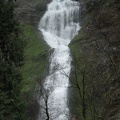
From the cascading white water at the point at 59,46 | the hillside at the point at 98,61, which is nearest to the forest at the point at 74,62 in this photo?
the hillside at the point at 98,61

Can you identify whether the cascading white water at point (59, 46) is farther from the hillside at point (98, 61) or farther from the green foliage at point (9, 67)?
the green foliage at point (9, 67)

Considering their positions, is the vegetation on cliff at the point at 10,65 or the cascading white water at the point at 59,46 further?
the cascading white water at the point at 59,46

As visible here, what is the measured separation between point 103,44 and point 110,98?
10394 mm

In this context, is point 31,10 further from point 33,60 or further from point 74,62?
point 74,62

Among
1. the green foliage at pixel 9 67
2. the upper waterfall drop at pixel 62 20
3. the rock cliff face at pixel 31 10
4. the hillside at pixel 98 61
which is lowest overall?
the green foliage at pixel 9 67

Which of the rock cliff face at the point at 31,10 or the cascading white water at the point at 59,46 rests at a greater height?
the rock cliff face at the point at 31,10

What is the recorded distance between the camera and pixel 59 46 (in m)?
49.6

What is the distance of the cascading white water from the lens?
35.8 metres

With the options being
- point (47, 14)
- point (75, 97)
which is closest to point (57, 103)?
point (75, 97)

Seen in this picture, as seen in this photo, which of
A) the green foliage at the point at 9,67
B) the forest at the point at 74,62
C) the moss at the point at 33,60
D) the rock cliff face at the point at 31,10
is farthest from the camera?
the rock cliff face at the point at 31,10

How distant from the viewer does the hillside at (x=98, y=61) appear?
30203 mm

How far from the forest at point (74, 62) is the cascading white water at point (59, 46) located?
85cm

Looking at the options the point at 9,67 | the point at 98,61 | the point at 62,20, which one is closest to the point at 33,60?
the point at 98,61

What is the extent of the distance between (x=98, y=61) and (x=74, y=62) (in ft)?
14.8
